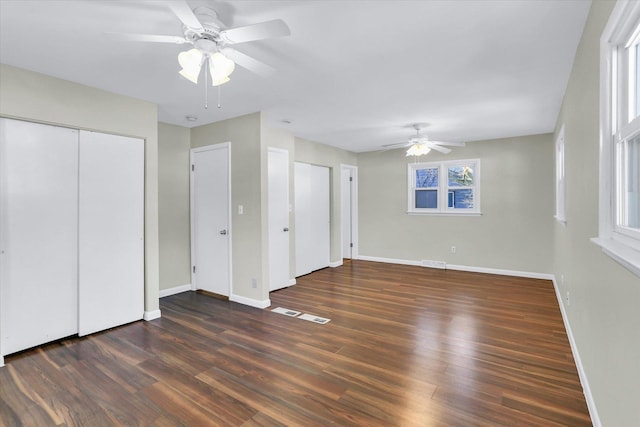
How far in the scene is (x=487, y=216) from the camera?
580cm

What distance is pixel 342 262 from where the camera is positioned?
679cm

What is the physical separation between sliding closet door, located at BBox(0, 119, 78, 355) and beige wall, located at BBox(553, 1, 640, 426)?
404cm

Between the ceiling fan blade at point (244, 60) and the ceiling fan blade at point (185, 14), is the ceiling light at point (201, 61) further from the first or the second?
the ceiling fan blade at point (185, 14)

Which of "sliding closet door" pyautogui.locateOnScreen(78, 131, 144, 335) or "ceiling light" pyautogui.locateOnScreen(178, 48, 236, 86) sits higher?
"ceiling light" pyautogui.locateOnScreen(178, 48, 236, 86)

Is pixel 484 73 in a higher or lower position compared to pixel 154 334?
higher

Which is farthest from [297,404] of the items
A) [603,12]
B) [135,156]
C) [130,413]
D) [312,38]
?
[135,156]

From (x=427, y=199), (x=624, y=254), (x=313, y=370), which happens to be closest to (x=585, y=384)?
(x=624, y=254)

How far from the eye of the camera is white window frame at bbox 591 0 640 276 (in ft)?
4.16

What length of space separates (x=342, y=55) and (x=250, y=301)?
10.0ft

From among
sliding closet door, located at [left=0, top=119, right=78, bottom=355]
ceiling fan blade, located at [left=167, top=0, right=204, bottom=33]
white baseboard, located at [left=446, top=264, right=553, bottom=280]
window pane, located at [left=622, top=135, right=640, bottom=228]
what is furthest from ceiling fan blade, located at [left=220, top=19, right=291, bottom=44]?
white baseboard, located at [left=446, top=264, right=553, bottom=280]

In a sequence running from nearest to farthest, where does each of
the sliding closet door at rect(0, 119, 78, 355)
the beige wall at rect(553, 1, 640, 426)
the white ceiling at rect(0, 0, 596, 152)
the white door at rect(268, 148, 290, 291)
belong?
1. the beige wall at rect(553, 1, 640, 426)
2. the white ceiling at rect(0, 0, 596, 152)
3. the sliding closet door at rect(0, 119, 78, 355)
4. the white door at rect(268, 148, 290, 291)

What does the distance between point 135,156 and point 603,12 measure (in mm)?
3972

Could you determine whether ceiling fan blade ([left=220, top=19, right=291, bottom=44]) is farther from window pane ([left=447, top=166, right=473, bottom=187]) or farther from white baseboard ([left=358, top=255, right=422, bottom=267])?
white baseboard ([left=358, top=255, right=422, bottom=267])

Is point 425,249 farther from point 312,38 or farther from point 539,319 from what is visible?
point 312,38
